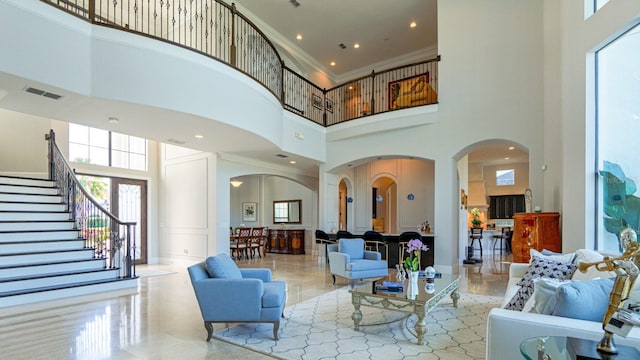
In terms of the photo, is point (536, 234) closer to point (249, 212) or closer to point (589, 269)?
point (589, 269)

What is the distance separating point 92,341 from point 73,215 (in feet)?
14.6

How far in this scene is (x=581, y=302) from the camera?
2.06m

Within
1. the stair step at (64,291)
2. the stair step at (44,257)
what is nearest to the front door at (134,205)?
the stair step at (44,257)

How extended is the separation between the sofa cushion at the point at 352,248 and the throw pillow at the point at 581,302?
4639mm

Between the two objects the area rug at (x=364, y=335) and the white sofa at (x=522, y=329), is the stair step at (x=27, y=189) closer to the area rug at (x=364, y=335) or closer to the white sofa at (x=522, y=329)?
the area rug at (x=364, y=335)

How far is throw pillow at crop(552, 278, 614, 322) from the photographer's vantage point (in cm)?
205

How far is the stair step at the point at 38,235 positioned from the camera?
604cm

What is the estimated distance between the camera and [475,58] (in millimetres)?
7691

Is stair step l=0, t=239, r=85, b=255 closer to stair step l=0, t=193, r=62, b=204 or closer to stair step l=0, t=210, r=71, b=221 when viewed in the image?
stair step l=0, t=210, r=71, b=221

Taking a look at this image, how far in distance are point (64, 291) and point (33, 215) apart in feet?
7.11

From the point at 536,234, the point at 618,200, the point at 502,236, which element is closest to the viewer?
the point at 618,200

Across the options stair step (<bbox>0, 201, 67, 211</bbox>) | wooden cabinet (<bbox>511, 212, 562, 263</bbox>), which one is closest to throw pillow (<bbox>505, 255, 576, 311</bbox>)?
wooden cabinet (<bbox>511, 212, 562, 263</bbox>)

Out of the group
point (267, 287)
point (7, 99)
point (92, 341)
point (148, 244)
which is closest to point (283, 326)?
point (267, 287)

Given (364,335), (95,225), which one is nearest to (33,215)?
(95,225)
